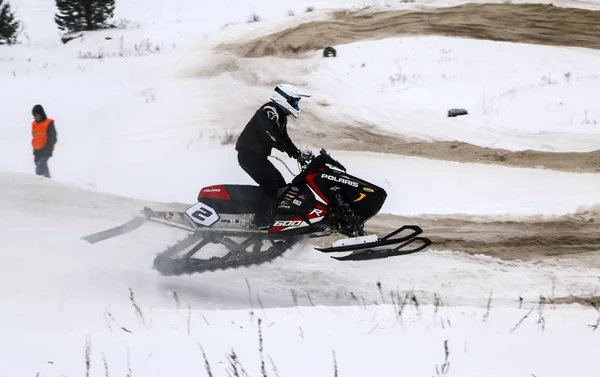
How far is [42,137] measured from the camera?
11.7m

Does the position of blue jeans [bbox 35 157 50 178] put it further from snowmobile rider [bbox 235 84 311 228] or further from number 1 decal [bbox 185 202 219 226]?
snowmobile rider [bbox 235 84 311 228]

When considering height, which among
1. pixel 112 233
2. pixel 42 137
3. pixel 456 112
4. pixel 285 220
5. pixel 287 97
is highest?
pixel 287 97

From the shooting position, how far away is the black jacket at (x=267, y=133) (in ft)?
26.3

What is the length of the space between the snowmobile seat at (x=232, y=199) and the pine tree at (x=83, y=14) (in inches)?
728

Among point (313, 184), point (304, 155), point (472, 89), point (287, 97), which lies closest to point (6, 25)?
point (472, 89)

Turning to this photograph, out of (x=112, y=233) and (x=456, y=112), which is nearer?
(x=112, y=233)

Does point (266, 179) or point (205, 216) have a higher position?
point (266, 179)

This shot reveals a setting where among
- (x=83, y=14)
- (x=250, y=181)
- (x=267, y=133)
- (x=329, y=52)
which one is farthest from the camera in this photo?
(x=83, y=14)

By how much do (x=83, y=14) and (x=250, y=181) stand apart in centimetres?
1480

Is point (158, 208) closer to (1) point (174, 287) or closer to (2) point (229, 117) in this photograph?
(1) point (174, 287)

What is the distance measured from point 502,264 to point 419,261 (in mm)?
1062

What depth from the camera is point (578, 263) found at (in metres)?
8.57

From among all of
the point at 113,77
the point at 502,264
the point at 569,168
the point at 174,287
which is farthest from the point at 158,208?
the point at 113,77

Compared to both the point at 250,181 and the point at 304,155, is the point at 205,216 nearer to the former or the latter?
the point at 304,155
